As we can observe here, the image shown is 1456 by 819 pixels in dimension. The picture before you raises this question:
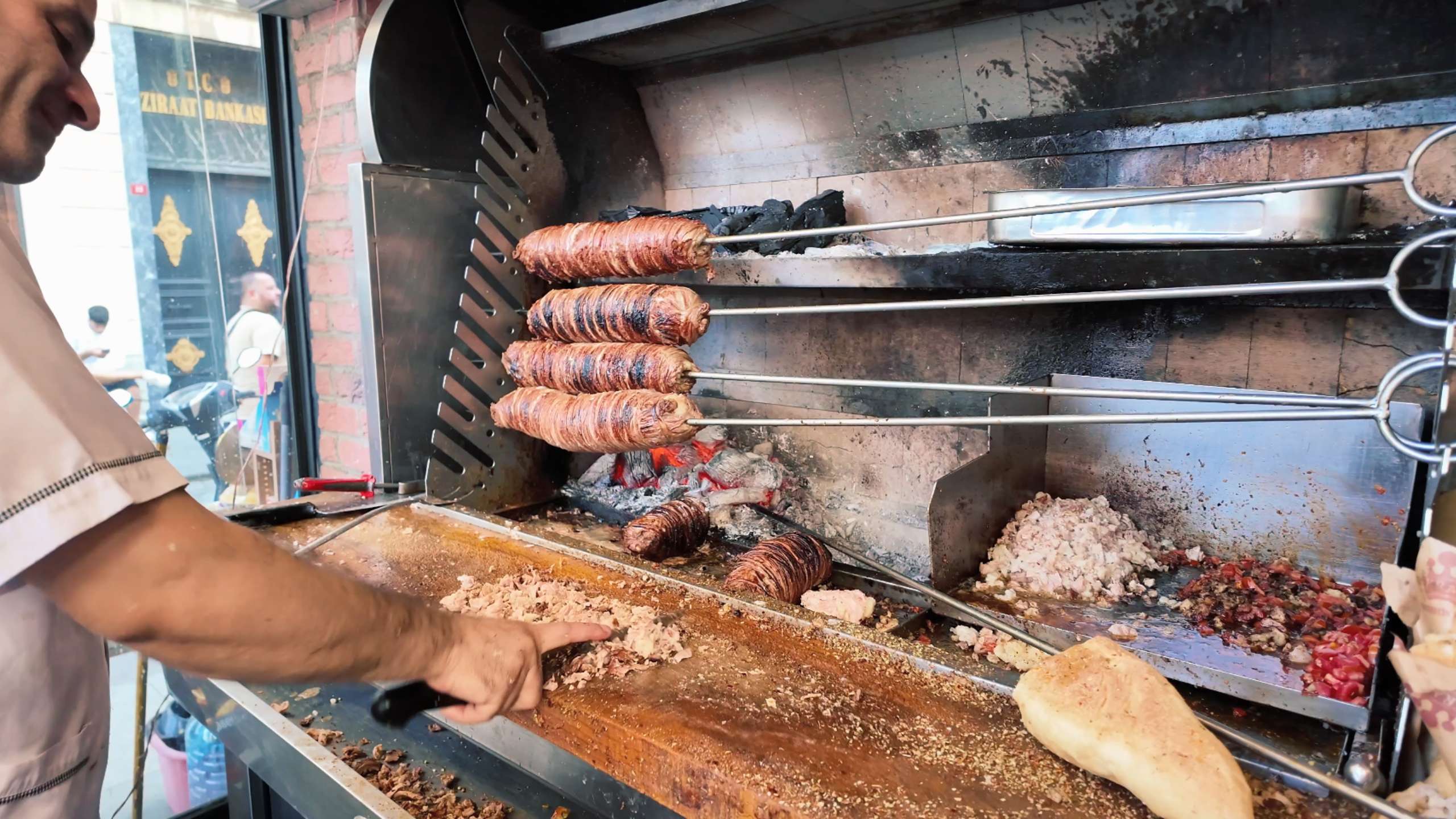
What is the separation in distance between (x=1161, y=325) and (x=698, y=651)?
1742 mm

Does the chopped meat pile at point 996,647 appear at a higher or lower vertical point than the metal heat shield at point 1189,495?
lower

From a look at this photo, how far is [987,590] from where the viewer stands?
2.29 metres

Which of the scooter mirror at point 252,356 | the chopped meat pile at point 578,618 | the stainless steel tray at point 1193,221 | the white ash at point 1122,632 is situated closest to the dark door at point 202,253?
the scooter mirror at point 252,356

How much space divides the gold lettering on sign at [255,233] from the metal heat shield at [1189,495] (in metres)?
3.73

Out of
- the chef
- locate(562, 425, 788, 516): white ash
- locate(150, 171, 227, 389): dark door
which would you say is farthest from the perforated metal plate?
locate(150, 171, 227, 389): dark door

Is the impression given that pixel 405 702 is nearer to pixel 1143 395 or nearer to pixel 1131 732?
pixel 1131 732

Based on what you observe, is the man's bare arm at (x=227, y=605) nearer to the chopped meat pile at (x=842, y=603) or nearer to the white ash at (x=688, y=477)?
the chopped meat pile at (x=842, y=603)

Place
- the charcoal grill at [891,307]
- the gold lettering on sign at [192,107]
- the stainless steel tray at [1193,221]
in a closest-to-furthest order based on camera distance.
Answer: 1. the stainless steel tray at [1193,221]
2. the charcoal grill at [891,307]
3. the gold lettering on sign at [192,107]

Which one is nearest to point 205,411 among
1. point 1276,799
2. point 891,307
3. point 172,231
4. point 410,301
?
point 172,231

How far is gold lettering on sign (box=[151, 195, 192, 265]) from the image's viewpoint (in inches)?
157

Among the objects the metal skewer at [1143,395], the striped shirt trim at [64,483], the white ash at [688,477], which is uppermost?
the metal skewer at [1143,395]

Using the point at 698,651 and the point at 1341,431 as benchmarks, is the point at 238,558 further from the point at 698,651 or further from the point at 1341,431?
the point at 1341,431

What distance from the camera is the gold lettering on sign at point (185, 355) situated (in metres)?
4.14

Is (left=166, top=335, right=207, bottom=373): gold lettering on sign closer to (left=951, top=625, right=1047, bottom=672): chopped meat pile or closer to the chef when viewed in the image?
the chef
